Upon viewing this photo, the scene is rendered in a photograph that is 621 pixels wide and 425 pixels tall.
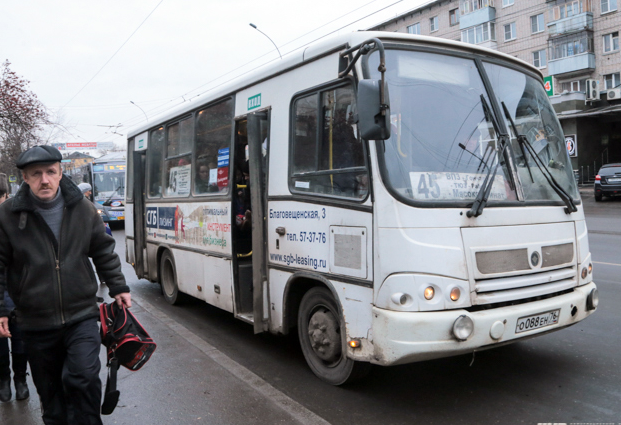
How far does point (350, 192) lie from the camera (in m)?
4.22

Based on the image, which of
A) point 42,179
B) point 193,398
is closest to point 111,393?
point 193,398

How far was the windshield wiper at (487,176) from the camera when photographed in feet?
12.8

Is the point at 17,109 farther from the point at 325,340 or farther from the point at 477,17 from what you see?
the point at 477,17

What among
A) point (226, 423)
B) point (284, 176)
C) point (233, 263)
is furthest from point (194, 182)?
point (226, 423)

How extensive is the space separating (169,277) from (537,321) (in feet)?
18.6

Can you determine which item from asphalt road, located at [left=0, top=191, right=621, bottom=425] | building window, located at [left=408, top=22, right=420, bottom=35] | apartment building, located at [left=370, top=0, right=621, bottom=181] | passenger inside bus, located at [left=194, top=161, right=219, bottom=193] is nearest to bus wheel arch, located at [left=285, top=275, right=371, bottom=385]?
asphalt road, located at [left=0, top=191, right=621, bottom=425]

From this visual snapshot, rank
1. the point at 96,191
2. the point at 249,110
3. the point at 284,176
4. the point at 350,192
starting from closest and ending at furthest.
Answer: the point at 350,192
the point at 284,176
the point at 249,110
the point at 96,191

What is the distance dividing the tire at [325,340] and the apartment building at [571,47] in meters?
29.0

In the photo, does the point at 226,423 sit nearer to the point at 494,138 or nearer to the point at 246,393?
the point at 246,393

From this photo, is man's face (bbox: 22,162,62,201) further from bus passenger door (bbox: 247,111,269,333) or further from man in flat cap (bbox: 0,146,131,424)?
bus passenger door (bbox: 247,111,269,333)

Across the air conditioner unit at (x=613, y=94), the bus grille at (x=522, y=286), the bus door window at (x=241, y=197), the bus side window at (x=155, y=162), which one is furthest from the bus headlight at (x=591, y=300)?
the air conditioner unit at (x=613, y=94)

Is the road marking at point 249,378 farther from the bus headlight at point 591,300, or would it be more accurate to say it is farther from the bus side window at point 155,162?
the bus headlight at point 591,300

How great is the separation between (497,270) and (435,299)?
552 mm

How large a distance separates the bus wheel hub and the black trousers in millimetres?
1841
